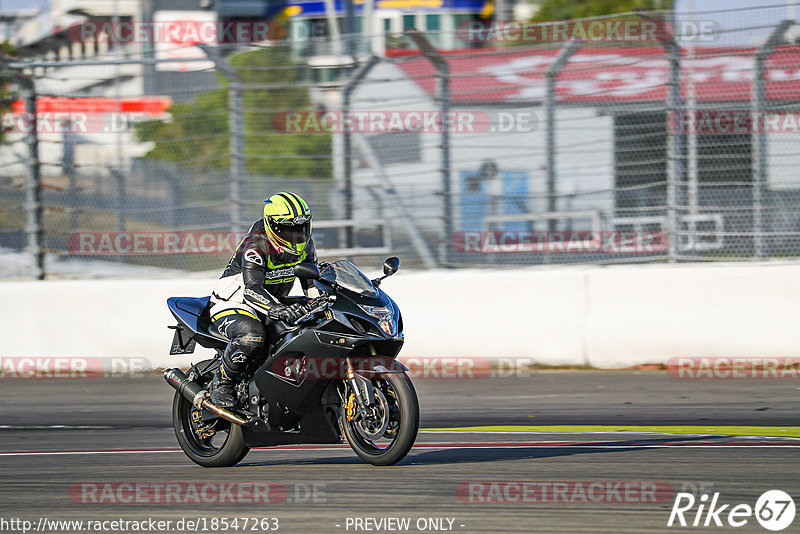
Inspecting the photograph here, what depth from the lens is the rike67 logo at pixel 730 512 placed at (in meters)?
5.02

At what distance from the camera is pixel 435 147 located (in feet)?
38.0

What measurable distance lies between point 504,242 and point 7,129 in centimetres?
583

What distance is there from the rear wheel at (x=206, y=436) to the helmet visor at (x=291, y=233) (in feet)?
3.26

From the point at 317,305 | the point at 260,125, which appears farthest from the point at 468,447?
the point at 260,125

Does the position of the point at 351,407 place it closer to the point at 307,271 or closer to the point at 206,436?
the point at 307,271

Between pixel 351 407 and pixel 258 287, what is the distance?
88 centimetres

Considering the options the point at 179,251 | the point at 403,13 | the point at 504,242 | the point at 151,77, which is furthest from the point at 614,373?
the point at 403,13

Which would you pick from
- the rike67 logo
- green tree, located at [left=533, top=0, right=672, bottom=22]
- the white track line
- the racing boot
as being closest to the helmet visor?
the racing boot

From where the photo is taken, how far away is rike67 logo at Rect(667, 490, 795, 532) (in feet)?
16.5

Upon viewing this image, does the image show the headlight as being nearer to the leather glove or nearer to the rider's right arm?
the leather glove

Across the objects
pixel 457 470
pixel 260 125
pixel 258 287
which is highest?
pixel 260 125

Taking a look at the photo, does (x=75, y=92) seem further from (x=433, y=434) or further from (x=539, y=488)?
(x=539, y=488)

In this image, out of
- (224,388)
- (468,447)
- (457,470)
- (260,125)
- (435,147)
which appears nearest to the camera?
(457,470)

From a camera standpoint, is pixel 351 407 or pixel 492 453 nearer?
pixel 351 407
